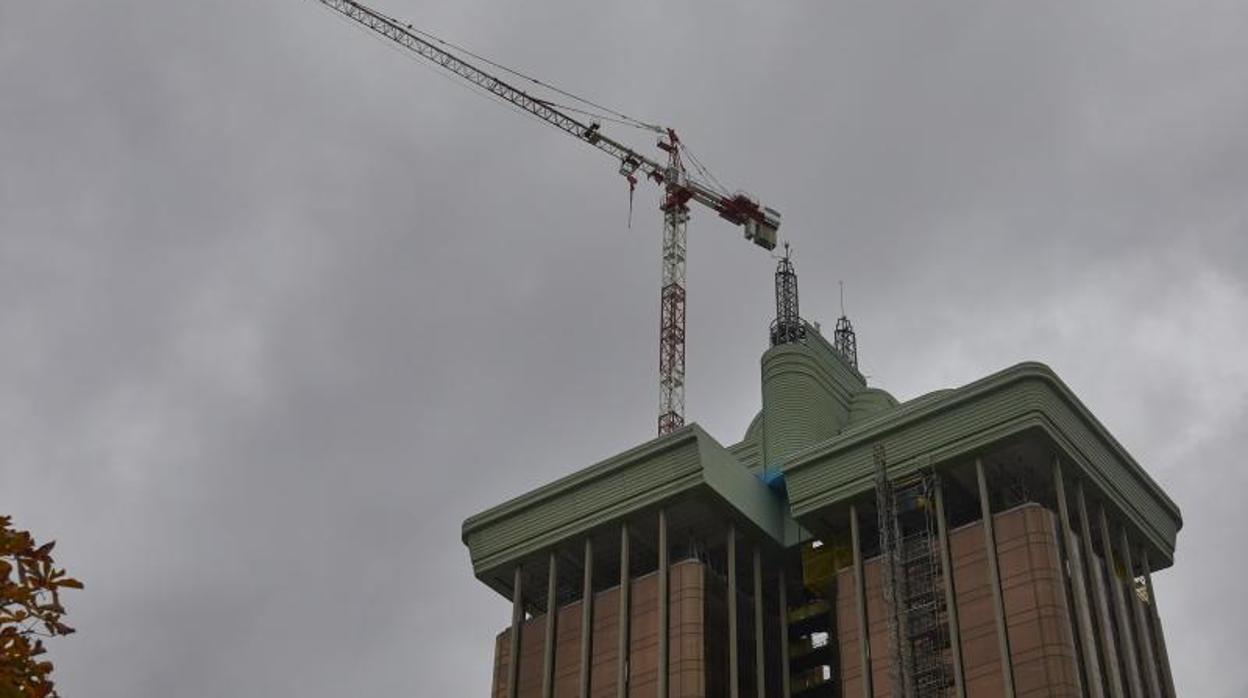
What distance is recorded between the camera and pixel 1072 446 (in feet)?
451

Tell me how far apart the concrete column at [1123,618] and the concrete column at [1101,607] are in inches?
62.0

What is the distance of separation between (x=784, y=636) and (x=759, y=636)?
3.34m

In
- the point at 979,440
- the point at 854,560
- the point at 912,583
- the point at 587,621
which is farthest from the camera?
the point at 587,621

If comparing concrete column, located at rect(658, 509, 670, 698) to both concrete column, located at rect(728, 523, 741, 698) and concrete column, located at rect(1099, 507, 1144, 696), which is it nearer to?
concrete column, located at rect(728, 523, 741, 698)

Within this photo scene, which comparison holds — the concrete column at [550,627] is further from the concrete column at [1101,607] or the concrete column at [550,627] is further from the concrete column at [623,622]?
the concrete column at [1101,607]

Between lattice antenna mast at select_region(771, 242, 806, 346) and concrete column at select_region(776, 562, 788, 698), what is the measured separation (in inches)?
1348

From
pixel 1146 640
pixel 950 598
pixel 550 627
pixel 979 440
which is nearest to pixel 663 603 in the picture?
pixel 550 627

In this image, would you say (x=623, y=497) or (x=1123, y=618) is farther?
(x=623, y=497)

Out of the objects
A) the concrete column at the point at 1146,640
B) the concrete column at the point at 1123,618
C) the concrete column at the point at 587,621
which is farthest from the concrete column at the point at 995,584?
the concrete column at the point at 587,621

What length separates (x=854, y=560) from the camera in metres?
140

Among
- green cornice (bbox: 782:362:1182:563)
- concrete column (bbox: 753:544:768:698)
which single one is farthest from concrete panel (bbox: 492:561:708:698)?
green cornice (bbox: 782:362:1182:563)

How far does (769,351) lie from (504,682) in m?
48.2

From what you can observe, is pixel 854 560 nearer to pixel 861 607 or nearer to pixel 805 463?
pixel 861 607

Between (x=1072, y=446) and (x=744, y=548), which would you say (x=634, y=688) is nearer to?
(x=744, y=548)
